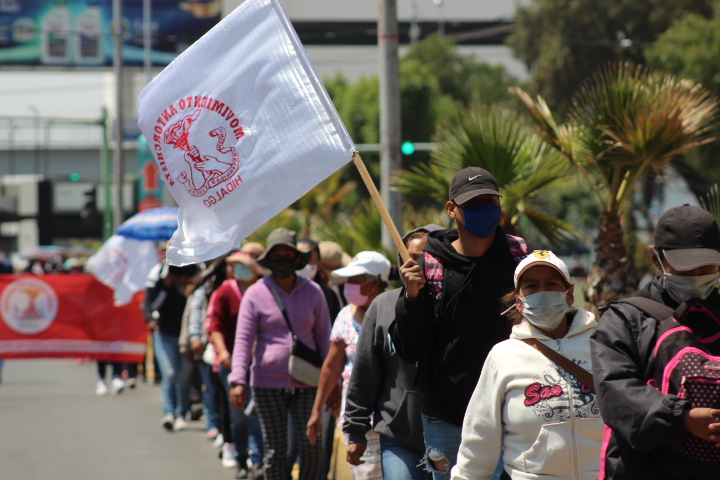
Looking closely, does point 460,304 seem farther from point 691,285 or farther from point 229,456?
point 229,456

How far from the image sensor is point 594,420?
11.5 ft

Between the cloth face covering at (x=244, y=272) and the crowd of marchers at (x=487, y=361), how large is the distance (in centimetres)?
155

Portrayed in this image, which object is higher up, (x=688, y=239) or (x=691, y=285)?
(x=688, y=239)

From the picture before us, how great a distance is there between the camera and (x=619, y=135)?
8258mm

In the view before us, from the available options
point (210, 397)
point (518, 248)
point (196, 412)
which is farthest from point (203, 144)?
point (196, 412)

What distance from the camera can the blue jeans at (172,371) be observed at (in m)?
11.2

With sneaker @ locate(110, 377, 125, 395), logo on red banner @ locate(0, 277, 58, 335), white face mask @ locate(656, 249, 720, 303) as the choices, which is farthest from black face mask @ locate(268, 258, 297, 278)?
logo on red banner @ locate(0, 277, 58, 335)

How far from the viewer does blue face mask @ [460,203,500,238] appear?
4.27m

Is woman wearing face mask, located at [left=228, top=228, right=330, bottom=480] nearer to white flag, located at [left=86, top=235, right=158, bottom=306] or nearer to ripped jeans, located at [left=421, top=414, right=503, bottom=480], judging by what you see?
ripped jeans, located at [left=421, top=414, right=503, bottom=480]

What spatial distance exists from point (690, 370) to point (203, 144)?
2.90 meters

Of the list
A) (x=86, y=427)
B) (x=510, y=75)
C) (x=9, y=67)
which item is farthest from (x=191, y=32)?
(x=86, y=427)

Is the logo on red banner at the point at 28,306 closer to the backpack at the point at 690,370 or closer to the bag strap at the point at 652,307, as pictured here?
the bag strap at the point at 652,307

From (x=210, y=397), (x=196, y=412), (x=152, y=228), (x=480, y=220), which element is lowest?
(x=196, y=412)

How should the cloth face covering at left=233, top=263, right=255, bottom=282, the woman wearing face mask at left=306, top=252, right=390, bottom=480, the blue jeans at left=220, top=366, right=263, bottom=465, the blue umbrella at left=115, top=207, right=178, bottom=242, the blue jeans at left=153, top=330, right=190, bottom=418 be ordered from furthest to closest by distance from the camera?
1. the blue umbrella at left=115, top=207, right=178, bottom=242
2. the blue jeans at left=153, top=330, right=190, bottom=418
3. the cloth face covering at left=233, top=263, right=255, bottom=282
4. the blue jeans at left=220, top=366, right=263, bottom=465
5. the woman wearing face mask at left=306, top=252, right=390, bottom=480
